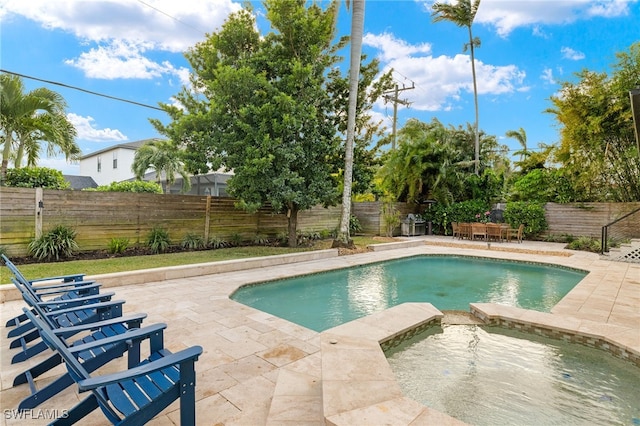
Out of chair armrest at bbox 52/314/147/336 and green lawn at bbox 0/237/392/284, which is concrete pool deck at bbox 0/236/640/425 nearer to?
chair armrest at bbox 52/314/147/336

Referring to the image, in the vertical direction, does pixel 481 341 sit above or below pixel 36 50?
below

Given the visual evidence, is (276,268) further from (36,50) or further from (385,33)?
(385,33)

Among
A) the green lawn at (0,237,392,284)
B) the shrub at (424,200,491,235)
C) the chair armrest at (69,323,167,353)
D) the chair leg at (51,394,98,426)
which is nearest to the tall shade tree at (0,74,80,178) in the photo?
the green lawn at (0,237,392,284)

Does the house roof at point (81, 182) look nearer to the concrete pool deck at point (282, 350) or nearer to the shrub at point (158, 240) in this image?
the shrub at point (158, 240)

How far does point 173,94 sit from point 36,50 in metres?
4.08

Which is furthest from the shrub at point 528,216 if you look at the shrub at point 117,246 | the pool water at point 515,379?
the shrub at point 117,246

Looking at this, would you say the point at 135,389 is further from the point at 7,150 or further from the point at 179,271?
the point at 7,150

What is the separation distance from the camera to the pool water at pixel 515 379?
2.74 metres

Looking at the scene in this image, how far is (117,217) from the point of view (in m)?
9.04

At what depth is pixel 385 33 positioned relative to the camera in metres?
15.4

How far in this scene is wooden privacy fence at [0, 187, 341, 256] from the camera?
7.57m

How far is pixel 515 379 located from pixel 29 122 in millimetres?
12053

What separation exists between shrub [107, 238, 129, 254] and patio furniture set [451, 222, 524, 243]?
13339mm

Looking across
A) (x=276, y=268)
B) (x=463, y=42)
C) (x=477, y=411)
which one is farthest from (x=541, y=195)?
(x=477, y=411)
